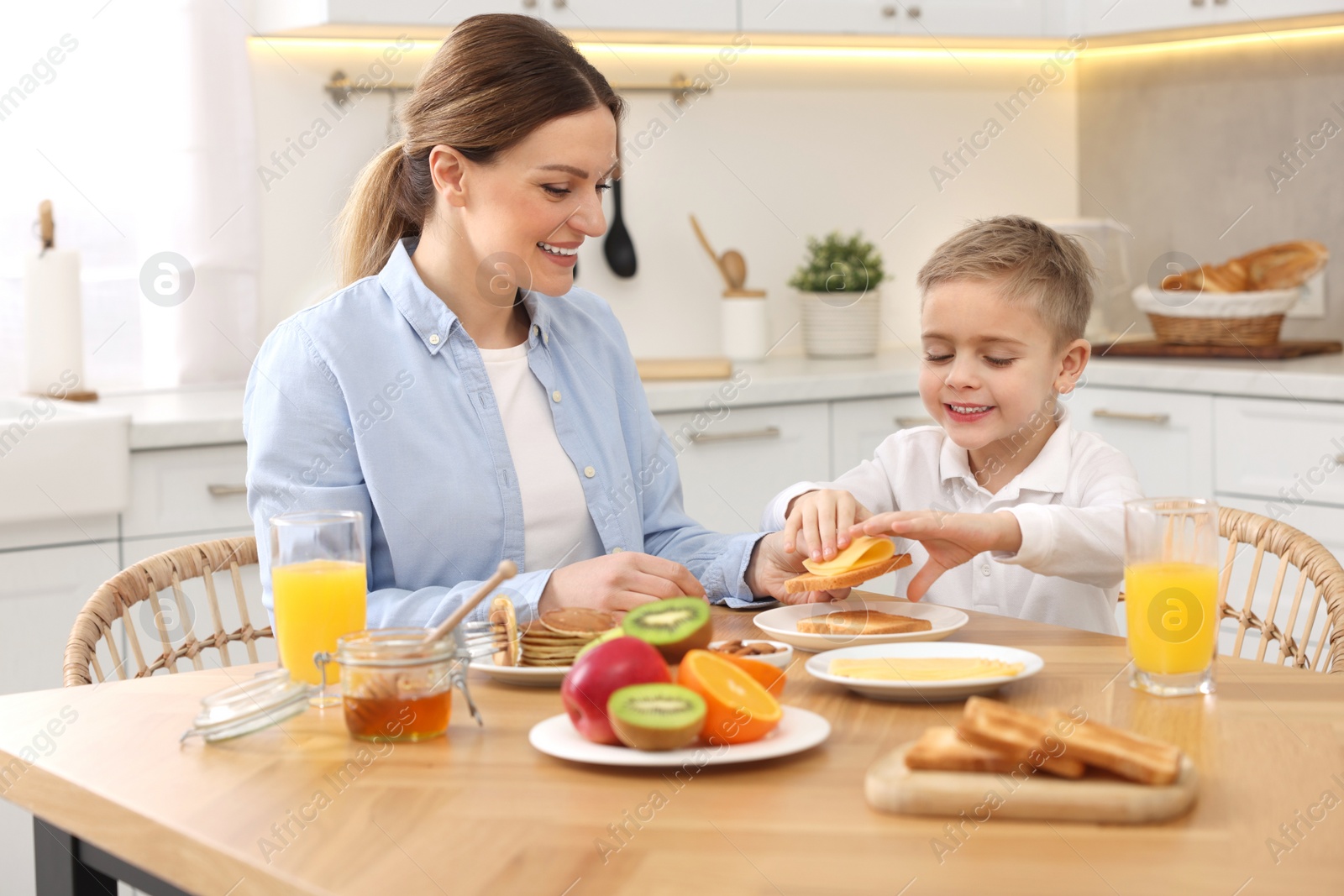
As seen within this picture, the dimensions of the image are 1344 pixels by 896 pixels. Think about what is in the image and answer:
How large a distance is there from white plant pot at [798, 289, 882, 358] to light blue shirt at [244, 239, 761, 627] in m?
1.74

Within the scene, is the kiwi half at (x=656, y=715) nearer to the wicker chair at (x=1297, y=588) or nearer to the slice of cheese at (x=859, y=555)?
the slice of cheese at (x=859, y=555)

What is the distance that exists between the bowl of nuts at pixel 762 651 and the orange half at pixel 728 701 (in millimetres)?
136

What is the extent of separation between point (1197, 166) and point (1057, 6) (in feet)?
1.72

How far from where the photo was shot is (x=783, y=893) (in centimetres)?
75

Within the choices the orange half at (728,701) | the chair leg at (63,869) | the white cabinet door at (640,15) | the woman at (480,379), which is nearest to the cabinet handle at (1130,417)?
the white cabinet door at (640,15)

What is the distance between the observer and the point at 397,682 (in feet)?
3.28

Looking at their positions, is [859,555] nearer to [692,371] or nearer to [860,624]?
[860,624]

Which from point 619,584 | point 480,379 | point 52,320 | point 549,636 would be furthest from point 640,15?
point 549,636

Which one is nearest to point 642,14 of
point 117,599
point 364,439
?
point 364,439

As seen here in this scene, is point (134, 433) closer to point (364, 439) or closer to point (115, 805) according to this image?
point (364, 439)

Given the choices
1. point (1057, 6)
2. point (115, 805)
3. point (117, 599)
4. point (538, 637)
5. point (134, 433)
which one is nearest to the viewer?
point (115, 805)

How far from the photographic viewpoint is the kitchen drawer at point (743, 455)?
2852 mm

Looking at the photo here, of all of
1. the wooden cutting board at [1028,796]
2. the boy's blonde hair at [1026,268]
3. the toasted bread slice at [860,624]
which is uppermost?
the boy's blonde hair at [1026,268]

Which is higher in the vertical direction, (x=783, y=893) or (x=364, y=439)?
(x=364, y=439)
